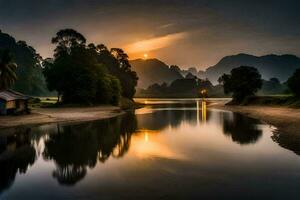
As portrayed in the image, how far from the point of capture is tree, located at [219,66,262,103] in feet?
343

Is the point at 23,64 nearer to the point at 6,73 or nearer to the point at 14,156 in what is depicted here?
the point at 6,73

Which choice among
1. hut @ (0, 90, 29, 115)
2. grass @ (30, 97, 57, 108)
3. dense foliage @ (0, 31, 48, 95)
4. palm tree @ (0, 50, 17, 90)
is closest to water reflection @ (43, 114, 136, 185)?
hut @ (0, 90, 29, 115)

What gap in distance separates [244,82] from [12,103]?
77.2m

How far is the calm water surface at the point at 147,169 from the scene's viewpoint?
15148 millimetres

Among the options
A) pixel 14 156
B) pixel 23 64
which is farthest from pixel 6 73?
pixel 23 64

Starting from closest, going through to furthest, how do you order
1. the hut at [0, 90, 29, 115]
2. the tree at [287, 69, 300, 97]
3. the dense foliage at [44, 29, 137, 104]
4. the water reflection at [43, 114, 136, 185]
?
the water reflection at [43, 114, 136, 185] < the hut at [0, 90, 29, 115] < the tree at [287, 69, 300, 97] < the dense foliage at [44, 29, 137, 104]

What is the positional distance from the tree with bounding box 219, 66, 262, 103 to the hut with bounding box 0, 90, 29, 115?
74.0 metres

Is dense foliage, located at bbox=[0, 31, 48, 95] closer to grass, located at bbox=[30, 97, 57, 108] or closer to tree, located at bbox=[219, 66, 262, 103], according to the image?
grass, located at bbox=[30, 97, 57, 108]

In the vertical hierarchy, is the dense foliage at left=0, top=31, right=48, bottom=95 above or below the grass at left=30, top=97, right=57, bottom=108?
above

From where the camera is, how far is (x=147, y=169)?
20.0 meters

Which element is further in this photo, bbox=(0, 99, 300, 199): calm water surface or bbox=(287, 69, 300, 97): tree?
bbox=(287, 69, 300, 97): tree

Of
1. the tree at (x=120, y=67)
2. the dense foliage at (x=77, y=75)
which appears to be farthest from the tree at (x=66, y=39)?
the tree at (x=120, y=67)

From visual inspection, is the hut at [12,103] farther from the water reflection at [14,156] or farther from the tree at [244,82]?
the tree at [244,82]

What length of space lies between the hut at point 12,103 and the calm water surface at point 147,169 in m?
22.0
